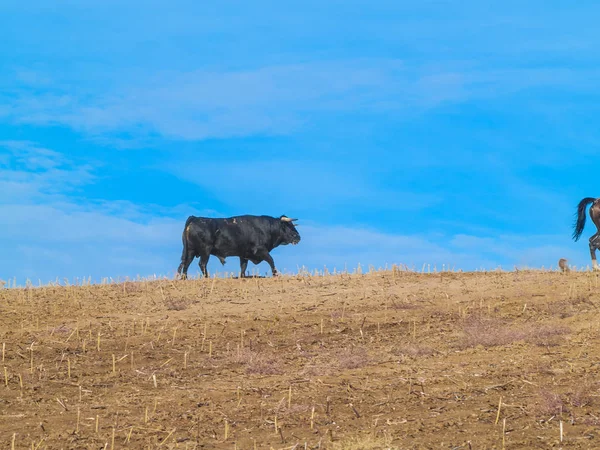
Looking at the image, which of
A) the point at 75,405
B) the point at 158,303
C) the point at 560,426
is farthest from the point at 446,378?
the point at 158,303

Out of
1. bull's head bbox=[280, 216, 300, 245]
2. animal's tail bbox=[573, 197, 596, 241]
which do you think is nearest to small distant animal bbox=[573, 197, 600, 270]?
animal's tail bbox=[573, 197, 596, 241]

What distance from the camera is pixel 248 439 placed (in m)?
11.2

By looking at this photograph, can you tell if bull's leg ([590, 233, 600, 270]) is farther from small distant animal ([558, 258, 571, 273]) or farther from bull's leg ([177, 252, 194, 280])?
bull's leg ([177, 252, 194, 280])

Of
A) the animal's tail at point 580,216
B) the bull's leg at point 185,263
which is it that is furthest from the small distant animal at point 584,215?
the bull's leg at point 185,263

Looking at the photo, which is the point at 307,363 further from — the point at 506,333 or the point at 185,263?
the point at 185,263

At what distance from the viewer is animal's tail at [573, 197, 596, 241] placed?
2838 centimetres

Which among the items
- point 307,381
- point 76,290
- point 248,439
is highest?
point 76,290

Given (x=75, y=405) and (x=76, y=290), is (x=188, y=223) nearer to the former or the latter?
(x=76, y=290)

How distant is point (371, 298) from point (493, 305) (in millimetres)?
3005

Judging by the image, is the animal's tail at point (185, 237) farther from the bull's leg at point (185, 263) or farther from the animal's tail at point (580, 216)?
the animal's tail at point (580, 216)

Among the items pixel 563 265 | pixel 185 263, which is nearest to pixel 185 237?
pixel 185 263

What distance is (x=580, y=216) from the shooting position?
28438mm

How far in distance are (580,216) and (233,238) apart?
Answer: 38.6 feet

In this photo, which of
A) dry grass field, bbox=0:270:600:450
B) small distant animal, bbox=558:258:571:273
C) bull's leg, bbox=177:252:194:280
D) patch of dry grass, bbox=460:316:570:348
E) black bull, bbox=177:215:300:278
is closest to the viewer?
dry grass field, bbox=0:270:600:450
